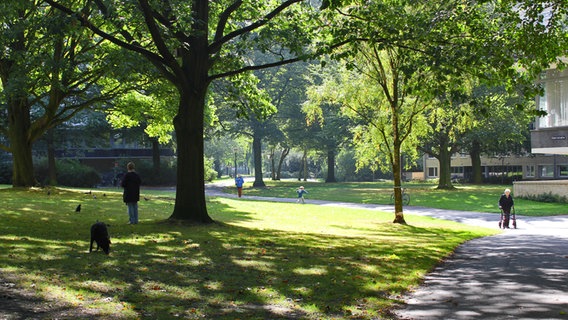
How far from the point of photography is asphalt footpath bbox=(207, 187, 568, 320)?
7275mm

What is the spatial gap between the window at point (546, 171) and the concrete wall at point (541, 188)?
33.1 metres

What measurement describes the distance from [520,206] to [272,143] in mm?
32709

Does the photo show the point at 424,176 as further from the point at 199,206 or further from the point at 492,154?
the point at 199,206

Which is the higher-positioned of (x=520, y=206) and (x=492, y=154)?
(x=492, y=154)

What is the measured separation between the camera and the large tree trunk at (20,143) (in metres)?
27.0

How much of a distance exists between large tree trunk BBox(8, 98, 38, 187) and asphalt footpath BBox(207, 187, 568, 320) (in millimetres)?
20012

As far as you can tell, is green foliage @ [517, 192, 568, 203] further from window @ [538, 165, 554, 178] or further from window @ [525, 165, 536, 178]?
window @ [525, 165, 536, 178]

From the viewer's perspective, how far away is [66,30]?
1468cm

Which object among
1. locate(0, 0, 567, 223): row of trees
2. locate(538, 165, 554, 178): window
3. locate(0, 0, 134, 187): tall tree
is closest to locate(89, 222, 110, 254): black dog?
locate(0, 0, 567, 223): row of trees

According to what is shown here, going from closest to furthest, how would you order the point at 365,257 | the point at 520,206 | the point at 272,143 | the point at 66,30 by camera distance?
the point at 365,257 → the point at 66,30 → the point at 520,206 → the point at 272,143

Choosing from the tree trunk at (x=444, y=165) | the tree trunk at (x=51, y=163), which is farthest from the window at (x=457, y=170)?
the tree trunk at (x=51, y=163)

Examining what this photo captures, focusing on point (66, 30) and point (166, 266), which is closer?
point (166, 266)

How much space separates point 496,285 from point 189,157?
9043 millimetres

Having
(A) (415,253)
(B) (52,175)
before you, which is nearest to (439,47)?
(A) (415,253)
